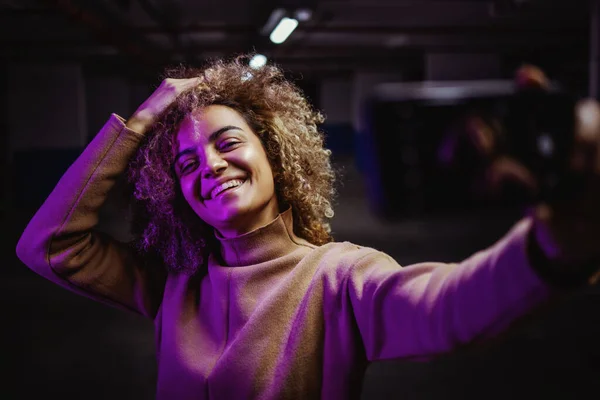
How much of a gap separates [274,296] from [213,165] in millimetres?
305

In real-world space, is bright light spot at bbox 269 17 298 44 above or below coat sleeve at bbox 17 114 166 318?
above

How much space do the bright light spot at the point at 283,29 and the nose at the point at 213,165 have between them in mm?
5546

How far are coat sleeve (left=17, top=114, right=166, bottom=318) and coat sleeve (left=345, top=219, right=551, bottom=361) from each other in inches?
23.9

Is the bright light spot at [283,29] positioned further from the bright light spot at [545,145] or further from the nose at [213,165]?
the bright light spot at [545,145]

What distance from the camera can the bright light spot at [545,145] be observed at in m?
0.61

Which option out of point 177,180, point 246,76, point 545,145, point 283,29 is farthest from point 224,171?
point 283,29

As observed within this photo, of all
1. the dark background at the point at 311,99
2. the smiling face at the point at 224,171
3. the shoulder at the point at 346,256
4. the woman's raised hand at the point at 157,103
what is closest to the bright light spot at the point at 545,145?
the dark background at the point at 311,99

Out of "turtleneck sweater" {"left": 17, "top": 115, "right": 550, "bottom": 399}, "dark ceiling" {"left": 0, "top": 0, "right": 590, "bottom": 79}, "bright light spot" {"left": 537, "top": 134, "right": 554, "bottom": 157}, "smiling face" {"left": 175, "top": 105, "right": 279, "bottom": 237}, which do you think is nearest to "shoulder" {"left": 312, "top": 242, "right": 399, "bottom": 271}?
"turtleneck sweater" {"left": 17, "top": 115, "right": 550, "bottom": 399}

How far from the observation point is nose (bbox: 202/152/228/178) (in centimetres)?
115

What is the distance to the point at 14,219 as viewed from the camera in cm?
952

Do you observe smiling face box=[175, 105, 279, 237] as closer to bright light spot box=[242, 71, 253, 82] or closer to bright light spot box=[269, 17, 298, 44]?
bright light spot box=[242, 71, 253, 82]

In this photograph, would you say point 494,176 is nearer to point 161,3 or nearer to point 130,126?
point 130,126

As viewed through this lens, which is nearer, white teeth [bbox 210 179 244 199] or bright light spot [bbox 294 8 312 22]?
white teeth [bbox 210 179 244 199]

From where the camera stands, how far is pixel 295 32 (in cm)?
915
